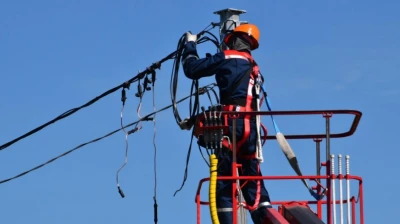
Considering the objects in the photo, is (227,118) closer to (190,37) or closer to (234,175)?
(234,175)

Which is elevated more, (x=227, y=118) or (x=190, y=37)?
(x=190, y=37)

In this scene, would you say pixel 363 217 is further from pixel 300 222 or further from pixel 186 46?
pixel 186 46

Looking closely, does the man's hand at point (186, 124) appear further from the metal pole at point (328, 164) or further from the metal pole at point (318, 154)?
the metal pole at point (328, 164)

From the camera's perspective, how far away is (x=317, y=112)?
41.9 ft

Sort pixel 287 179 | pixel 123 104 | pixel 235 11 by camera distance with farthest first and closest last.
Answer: pixel 123 104 → pixel 235 11 → pixel 287 179

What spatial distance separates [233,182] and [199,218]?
1.85ft

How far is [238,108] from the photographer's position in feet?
44.8

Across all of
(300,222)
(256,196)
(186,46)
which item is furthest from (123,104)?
(300,222)

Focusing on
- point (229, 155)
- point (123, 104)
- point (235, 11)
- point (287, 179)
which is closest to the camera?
point (287, 179)

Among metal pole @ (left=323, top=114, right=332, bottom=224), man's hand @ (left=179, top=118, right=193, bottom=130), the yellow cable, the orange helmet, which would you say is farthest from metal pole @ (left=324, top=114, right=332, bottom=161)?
man's hand @ (left=179, top=118, right=193, bottom=130)

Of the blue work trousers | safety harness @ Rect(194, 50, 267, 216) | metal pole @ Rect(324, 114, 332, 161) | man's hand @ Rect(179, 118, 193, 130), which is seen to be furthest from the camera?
man's hand @ Rect(179, 118, 193, 130)

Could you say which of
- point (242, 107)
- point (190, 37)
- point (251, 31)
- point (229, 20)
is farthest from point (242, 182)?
point (229, 20)

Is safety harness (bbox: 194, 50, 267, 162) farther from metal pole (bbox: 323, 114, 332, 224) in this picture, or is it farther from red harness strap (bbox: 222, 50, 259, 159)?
metal pole (bbox: 323, 114, 332, 224)

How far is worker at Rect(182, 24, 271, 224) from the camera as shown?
1352 centimetres
